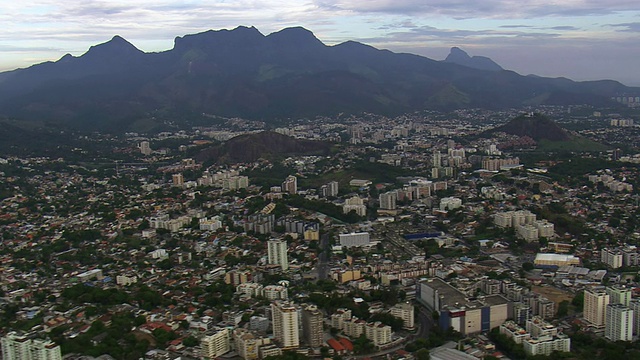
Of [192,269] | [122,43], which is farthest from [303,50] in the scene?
[192,269]

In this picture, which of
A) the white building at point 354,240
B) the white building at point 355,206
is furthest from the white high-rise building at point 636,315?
the white building at point 355,206

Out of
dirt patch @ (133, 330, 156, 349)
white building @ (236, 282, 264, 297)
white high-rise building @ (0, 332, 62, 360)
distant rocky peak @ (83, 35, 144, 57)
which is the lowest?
dirt patch @ (133, 330, 156, 349)

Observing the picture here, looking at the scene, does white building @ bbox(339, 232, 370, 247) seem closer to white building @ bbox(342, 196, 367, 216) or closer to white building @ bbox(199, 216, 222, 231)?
white building @ bbox(342, 196, 367, 216)

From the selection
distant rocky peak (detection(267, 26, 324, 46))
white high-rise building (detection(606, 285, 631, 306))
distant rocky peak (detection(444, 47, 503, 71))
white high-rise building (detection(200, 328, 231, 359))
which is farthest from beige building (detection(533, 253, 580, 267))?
distant rocky peak (detection(444, 47, 503, 71))

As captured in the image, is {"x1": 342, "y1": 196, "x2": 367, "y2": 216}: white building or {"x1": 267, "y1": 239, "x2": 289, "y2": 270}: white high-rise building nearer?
{"x1": 267, "y1": 239, "x2": 289, "y2": 270}: white high-rise building

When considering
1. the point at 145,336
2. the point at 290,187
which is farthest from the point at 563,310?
the point at 290,187

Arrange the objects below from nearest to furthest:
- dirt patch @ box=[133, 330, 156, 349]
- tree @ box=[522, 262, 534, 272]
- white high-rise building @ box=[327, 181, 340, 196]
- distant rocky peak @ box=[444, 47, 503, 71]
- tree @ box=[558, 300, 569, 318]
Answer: dirt patch @ box=[133, 330, 156, 349] → tree @ box=[558, 300, 569, 318] → tree @ box=[522, 262, 534, 272] → white high-rise building @ box=[327, 181, 340, 196] → distant rocky peak @ box=[444, 47, 503, 71]
